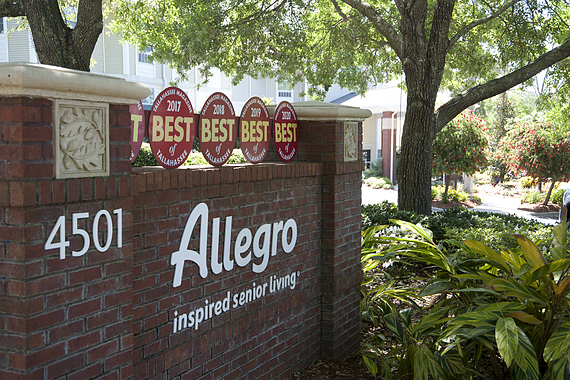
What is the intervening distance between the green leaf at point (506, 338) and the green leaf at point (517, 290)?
250 millimetres

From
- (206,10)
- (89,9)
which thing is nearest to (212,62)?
(206,10)

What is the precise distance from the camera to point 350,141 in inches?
185

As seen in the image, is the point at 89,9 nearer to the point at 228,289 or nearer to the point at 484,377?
the point at 228,289

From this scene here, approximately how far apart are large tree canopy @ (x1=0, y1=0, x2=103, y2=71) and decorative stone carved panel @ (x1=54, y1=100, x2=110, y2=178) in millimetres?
5873

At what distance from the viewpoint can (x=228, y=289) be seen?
3.56 meters

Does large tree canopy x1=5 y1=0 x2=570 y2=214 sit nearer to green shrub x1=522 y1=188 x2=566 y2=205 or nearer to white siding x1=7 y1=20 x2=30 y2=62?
green shrub x1=522 y1=188 x2=566 y2=205

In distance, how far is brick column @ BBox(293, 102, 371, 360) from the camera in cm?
446

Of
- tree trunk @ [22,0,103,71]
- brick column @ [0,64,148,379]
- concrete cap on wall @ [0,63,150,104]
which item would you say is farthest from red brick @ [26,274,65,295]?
tree trunk @ [22,0,103,71]

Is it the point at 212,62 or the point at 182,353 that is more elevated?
the point at 212,62

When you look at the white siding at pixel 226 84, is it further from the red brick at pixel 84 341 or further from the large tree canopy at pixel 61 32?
the red brick at pixel 84 341

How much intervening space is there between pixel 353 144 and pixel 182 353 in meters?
2.48

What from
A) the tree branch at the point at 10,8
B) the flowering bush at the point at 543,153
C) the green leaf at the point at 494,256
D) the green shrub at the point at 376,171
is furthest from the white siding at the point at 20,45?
the green leaf at the point at 494,256

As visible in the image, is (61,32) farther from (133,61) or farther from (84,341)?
(133,61)

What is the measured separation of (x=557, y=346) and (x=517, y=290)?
45 cm
